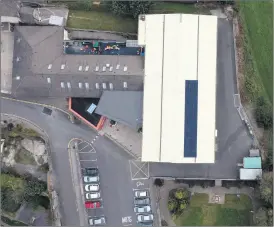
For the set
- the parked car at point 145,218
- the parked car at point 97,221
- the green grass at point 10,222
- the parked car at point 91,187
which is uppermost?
the parked car at point 91,187

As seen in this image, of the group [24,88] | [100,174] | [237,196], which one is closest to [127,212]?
[100,174]

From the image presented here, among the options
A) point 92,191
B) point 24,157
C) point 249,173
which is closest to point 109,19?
point 24,157

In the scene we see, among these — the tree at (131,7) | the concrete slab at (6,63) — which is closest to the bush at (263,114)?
the tree at (131,7)

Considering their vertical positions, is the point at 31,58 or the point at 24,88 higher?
the point at 31,58

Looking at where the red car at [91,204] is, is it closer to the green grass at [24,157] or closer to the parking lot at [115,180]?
the parking lot at [115,180]

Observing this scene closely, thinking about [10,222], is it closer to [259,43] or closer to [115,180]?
[115,180]

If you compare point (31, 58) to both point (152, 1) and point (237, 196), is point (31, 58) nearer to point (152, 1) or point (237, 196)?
point (152, 1)
